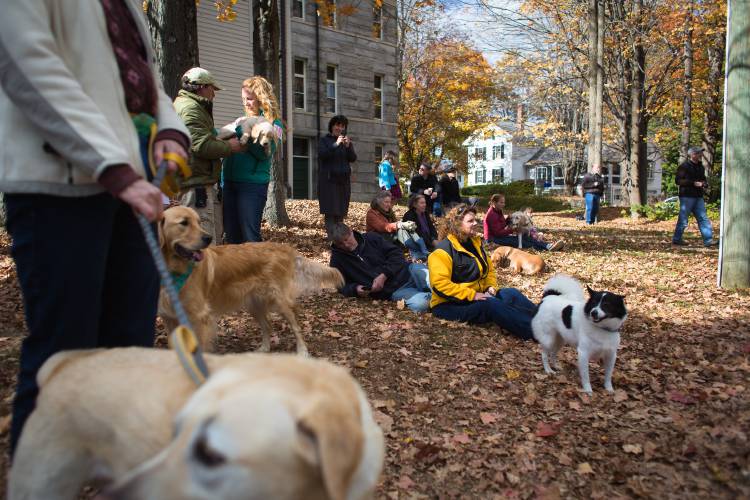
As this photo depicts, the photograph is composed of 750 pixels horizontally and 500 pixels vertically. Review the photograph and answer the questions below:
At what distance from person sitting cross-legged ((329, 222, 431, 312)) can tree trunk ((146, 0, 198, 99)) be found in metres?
2.92

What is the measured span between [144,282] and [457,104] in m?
32.6

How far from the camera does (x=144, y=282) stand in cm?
222

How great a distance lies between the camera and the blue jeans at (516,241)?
11781mm

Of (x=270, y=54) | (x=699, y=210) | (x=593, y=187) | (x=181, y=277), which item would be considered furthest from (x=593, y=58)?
(x=181, y=277)

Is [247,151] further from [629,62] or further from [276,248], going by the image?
[629,62]

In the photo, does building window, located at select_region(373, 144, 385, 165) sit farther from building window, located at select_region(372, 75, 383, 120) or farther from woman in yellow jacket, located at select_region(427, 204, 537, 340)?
woman in yellow jacket, located at select_region(427, 204, 537, 340)

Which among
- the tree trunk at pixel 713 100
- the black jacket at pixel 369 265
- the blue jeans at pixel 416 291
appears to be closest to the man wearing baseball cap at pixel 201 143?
the black jacket at pixel 369 265

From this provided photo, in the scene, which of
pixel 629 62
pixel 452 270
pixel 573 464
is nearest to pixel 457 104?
pixel 629 62

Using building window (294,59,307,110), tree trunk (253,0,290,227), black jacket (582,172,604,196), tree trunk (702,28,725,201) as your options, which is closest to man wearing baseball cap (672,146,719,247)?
black jacket (582,172,604,196)

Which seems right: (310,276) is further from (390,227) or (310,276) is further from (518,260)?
(518,260)

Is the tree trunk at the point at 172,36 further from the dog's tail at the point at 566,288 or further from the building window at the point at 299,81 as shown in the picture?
the building window at the point at 299,81

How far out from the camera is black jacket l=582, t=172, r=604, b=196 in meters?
18.4

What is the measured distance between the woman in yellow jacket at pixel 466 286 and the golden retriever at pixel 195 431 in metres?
4.60

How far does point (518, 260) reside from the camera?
9.91 metres
